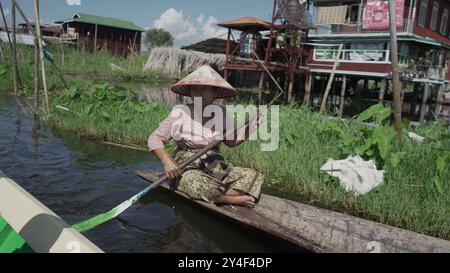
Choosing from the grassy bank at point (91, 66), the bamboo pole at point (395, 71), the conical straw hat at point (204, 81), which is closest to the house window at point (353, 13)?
the grassy bank at point (91, 66)

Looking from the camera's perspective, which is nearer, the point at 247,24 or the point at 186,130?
the point at 186,130

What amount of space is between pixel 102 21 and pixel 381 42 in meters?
23.2

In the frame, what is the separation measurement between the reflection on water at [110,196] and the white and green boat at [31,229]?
1017 mm

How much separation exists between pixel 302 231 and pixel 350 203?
107 cm

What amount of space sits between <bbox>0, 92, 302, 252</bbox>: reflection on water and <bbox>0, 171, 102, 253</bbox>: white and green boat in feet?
3.34

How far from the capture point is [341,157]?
4547 millimetres

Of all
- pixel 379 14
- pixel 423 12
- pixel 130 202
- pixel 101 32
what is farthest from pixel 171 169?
pixel 101 32

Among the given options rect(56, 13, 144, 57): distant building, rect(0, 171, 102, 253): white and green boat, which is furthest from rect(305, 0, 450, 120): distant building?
rect(0, 171, 102, 253): white and green boat

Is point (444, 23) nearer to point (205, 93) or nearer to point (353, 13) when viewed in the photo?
point (353, 13)

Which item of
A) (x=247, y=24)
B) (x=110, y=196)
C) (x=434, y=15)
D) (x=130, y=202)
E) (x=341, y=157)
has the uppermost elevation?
(x=434, y=15)

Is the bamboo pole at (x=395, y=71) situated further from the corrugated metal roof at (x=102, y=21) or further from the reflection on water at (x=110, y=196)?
the corrugated metal roof at (x=102, y=21)

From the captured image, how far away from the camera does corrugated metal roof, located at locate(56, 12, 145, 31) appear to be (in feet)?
100

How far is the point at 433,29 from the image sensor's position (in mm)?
19859
